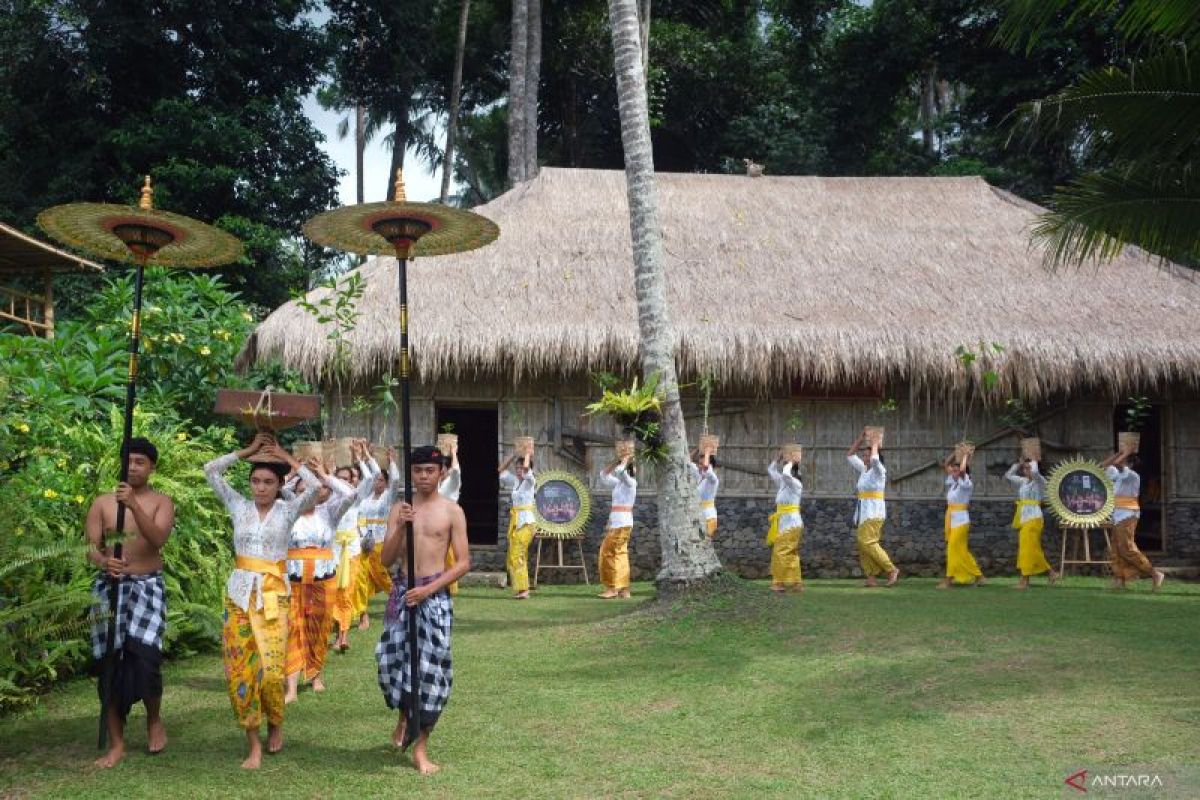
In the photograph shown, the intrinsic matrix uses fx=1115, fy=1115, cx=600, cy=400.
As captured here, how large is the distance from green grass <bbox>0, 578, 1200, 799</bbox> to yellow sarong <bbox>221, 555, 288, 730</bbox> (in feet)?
0.84

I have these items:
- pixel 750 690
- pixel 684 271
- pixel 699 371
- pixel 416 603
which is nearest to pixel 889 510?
pixel 699 371

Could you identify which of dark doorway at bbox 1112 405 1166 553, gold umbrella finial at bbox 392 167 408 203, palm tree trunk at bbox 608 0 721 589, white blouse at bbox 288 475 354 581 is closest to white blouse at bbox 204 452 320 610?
white blouse at bbox 288 475 354 581

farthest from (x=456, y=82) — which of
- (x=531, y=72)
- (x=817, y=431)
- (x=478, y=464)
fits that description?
(x=817, y=431)

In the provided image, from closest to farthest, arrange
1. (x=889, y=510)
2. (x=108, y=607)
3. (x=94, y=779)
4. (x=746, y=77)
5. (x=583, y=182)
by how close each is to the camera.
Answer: (x=94, y=779), (x=108, y=607), (x=889, y=510), (x=583, y=182), (x=746, y=77)

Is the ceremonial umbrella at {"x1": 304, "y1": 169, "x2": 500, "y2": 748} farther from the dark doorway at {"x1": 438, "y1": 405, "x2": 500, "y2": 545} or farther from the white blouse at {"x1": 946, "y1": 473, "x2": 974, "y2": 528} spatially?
the dark doorway at {"x1": 438, "y1": 405, "x2": 500, "y2": 545}

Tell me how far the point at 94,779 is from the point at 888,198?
13.3 meters

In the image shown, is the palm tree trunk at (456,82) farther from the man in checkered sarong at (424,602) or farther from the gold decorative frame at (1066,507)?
the man in checkered sarong at (424,602)

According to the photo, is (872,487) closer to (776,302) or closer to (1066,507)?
(1066,507)

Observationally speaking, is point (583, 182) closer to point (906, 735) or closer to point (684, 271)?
point (684, 271)

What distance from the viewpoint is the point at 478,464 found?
61.4ft

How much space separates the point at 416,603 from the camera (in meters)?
4.84

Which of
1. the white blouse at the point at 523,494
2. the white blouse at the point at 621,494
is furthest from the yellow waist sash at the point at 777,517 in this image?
the white blouse at the point at 523,494

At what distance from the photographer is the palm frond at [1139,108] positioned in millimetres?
7172

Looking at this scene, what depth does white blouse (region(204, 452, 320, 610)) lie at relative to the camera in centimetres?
496
